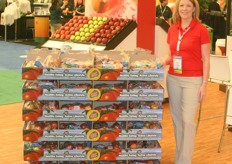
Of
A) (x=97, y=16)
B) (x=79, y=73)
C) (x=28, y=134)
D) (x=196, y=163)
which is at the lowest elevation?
(x=196, y=163)

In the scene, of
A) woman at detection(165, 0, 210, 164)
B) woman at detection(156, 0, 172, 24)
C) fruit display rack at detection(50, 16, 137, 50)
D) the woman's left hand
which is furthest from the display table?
the woman's left hand

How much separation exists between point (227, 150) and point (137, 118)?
5.93 feet

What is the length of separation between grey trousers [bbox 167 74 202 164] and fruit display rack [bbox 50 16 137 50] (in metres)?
2.71

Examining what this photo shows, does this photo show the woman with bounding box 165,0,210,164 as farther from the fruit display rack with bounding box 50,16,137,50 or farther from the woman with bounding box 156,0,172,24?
the woman with bounding box 156,0,172,24

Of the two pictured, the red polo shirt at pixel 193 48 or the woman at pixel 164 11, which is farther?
the woman at pixel 164 11

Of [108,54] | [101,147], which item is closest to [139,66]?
[108,54]

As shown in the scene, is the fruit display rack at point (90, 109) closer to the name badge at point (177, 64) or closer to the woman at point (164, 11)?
the name badge at point (177, 64)

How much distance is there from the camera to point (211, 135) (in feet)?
21.2

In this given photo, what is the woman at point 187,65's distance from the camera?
15.4 feet

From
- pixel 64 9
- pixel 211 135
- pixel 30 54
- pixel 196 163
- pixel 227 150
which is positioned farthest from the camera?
pixel 64 9

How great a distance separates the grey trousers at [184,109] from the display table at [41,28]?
39.5ft

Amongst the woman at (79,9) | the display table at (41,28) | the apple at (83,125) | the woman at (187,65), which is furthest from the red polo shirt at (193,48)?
the display table at (41,28)

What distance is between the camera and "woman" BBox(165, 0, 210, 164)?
15.4ft

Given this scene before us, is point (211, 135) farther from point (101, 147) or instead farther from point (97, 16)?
point (97, 16)
